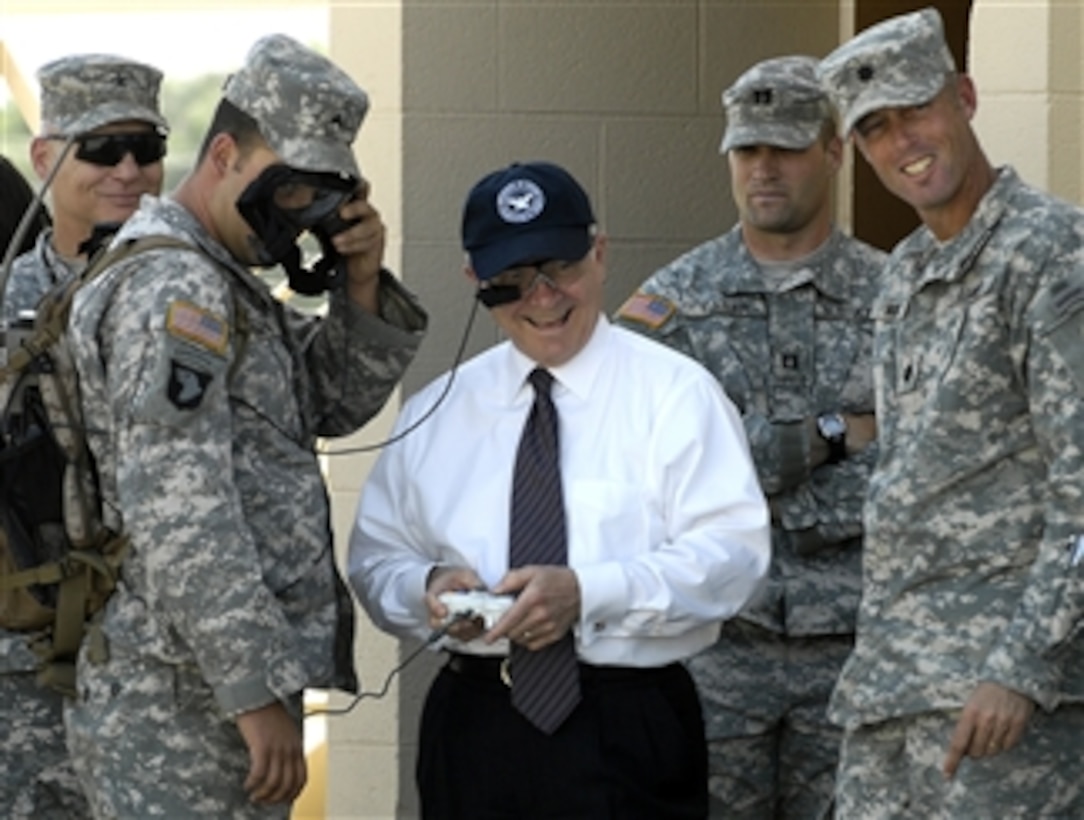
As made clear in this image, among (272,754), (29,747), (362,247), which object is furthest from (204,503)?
(29,747)

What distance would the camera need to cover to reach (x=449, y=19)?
601 centimetres

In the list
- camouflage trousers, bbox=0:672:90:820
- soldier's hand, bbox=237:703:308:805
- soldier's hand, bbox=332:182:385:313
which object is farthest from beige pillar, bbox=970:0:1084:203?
camouflage trousers, bbox=0:672:90:820

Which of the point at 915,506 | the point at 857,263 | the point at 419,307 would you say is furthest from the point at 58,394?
the point at 857,263

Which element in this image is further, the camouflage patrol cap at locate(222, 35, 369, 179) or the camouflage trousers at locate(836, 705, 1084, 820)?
the camouflage patrol cap at locate(222, 35, 369, 179)

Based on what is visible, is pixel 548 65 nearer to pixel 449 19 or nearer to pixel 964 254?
pixel 449 19

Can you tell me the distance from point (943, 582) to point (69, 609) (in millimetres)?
1375

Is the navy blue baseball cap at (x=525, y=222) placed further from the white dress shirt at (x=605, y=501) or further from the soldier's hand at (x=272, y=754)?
the soldier's hand at (x=272, y=754)

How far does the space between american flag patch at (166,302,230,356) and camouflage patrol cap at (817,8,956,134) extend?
104 centimetres

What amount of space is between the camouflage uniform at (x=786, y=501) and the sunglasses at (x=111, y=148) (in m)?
1.03

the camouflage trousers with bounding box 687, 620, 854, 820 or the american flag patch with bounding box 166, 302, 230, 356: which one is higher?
the american flag patch with bounding box 166, 302, 230, 356

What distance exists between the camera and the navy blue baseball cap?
3.90 metres

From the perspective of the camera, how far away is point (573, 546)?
3883 mm

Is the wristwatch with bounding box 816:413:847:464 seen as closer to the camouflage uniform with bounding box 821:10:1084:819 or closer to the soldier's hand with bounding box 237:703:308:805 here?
the camouflage uniform with bounding box 821:10:1084:819

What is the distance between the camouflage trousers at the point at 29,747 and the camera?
436 cm
